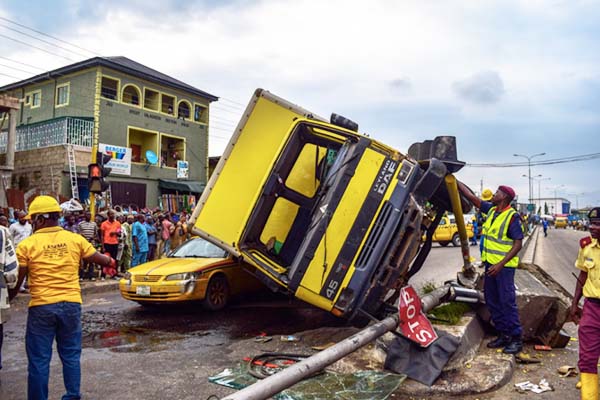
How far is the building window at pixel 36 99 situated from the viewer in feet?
94.8

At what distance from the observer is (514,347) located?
5.46 meters

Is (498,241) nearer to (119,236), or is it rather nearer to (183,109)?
(119,236)

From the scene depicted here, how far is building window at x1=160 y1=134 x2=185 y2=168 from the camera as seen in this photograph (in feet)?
101

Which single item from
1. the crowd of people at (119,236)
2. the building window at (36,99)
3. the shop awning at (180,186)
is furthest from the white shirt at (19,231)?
the building window at (36,99)

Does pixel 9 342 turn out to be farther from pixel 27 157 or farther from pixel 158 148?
pixel 158 148

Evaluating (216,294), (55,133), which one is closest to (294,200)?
(216,294)

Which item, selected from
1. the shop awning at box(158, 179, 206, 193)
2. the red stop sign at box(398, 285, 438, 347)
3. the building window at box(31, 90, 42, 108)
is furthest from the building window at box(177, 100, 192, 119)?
the red stop sign at box(398, 285, 438, 347)

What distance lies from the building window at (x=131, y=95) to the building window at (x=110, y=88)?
690 millimetres

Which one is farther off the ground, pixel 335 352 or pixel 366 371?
pixel 335 352

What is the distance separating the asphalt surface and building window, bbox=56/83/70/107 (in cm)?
2025

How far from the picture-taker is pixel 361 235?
5.64m

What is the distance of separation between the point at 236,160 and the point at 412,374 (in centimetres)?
328

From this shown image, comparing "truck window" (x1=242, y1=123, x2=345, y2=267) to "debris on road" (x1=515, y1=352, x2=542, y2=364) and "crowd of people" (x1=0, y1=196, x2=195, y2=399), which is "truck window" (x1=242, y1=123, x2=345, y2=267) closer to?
"crowd of people" (x1=0, y1=196, x2=195, y2=399)

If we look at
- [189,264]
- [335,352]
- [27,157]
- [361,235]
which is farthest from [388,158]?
[27,157]
